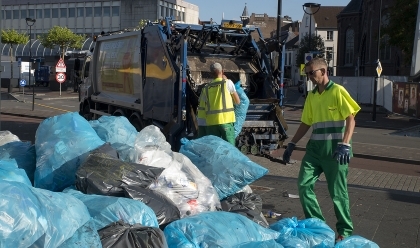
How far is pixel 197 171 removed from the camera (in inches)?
208

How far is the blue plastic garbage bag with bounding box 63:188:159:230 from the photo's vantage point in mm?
3994

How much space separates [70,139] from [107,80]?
9.94 meters

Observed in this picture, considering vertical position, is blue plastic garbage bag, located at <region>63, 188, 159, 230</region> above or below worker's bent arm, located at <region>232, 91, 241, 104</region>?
below

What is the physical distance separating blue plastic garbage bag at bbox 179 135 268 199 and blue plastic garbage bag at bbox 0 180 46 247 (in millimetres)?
2366

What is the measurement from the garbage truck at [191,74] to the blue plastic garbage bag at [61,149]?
206 inches

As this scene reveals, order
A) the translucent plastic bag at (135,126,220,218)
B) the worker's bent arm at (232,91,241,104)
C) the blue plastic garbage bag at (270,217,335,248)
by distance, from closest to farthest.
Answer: the blue plastic garbage bag at (270,217,335,248), the translucent plastic bag at (135,126,220,218), the worker's bent arm at (232,91,241,104)

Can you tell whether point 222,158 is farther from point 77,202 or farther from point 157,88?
point 157,88

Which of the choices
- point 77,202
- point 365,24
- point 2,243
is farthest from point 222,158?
point 365,24

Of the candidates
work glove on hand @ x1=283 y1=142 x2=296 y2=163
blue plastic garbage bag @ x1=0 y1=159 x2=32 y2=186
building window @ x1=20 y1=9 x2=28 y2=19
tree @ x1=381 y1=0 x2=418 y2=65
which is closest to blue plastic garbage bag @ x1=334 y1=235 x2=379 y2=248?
work glove on hand @ x1=283 y1=142 x2=296 y2=163

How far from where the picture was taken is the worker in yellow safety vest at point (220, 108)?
8.34 metres

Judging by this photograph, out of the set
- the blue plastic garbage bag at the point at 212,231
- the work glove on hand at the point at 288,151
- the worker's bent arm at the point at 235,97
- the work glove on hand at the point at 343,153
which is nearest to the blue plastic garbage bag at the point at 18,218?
the blue plastic garbage bag at the point at 212,231

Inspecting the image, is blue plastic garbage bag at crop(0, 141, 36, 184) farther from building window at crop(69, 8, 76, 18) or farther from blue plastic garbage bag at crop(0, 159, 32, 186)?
building window at crop(69, 8, 76, 18)

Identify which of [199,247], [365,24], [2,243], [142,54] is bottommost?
[199,247]

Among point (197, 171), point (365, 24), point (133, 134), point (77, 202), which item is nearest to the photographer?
point (77, 202)
